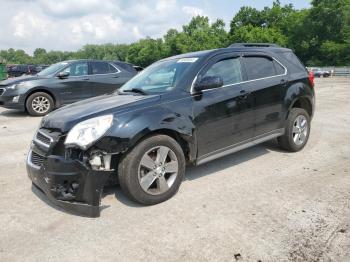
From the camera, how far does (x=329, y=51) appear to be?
63.8 metres

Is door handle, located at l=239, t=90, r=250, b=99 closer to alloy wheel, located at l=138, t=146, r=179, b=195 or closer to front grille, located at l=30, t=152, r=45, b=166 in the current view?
alloy wheel, located at l=138, t=146, r=179, b=195

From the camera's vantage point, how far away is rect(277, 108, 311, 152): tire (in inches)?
225

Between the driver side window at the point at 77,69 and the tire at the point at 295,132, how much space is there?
23.0 feet

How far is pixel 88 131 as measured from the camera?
3682mm

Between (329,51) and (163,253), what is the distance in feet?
224

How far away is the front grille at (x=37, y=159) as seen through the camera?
3.90 metres

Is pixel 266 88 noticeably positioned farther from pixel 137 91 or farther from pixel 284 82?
pixel 137 91

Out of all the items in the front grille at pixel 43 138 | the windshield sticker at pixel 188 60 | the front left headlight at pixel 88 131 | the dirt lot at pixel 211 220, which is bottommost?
the dirt lot at pixel 211 220

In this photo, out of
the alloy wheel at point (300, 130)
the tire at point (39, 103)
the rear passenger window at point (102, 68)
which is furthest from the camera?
the rear passenger window at point (102, 68)

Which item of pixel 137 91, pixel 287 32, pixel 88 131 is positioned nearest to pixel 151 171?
pixel 88 131

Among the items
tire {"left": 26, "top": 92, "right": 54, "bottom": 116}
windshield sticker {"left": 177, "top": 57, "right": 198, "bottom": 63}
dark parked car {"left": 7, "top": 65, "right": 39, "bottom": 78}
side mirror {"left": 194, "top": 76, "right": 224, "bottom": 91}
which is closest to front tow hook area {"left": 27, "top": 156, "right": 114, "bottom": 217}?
side mirror {"left": 194, "top": 76, "right": 224, "bottom": 91}

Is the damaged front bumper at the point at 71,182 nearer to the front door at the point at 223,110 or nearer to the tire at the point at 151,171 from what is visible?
the tire at the point at 151,171

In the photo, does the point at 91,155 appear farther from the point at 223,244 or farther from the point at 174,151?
the point at 223,244

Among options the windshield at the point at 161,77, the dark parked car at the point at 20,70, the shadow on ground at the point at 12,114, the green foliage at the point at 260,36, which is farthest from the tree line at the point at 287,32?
the windshield at the point at 161,77
